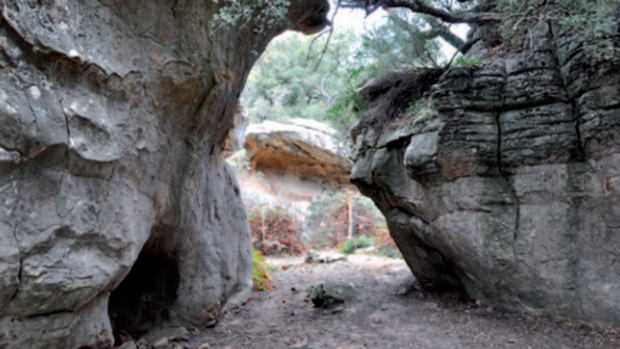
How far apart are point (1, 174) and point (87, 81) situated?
3.44 ft

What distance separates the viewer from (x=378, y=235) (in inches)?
508

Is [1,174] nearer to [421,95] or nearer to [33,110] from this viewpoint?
[33,110]

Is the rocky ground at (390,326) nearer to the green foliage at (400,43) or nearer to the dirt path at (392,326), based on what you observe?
the dirt path at (392,326)

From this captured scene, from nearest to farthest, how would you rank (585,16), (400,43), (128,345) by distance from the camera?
(585,16), (128,345), (400,43)

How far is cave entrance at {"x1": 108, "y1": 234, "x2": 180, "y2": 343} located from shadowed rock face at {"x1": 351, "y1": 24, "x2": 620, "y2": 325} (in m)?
3.72

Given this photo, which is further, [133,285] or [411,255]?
[411,255]

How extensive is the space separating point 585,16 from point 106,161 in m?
4.72

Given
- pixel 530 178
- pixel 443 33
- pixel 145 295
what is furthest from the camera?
pixel 443 33

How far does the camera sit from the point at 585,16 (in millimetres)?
3527

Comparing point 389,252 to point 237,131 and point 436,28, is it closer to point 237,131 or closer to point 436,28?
point 237,131

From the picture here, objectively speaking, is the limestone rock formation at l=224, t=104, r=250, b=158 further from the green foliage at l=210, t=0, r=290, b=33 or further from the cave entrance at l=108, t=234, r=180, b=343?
the cave entrance at l=108, t=234, r=180, b=343

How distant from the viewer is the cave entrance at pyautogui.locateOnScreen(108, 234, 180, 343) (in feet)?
16.1

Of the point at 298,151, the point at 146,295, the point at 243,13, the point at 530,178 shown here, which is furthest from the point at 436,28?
the point at 298,151

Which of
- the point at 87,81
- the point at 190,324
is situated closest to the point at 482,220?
the point at 190,324
